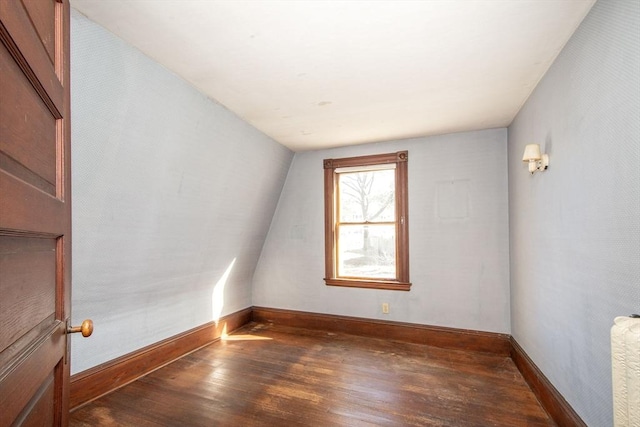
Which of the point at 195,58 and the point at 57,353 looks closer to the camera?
the point at 57,353

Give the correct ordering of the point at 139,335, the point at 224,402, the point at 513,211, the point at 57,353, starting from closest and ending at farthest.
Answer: the point at 57,353, the point at 224,402, the point at 139,335, the point at 513,211

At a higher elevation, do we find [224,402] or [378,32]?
[378,32]

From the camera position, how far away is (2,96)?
57 centimetres

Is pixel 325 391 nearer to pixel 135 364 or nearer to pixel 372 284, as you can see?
pixel 372 284

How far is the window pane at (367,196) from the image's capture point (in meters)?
3.69

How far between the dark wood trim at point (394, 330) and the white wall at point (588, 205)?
2.38ft

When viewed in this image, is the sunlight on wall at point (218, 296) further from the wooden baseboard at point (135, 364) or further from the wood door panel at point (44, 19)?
the wood door panel at point (44, 19)

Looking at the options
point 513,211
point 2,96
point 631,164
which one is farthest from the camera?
point 513,211

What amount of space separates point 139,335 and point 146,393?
0.51m

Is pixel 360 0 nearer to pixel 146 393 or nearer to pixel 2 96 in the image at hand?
pixel 2 96

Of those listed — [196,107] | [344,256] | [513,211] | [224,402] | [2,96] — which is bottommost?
[224,402]

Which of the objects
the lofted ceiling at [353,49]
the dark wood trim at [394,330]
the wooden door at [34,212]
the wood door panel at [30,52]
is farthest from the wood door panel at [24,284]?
the dark wood trim at [394,330]

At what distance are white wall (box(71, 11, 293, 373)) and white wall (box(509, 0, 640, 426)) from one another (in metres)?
2.32

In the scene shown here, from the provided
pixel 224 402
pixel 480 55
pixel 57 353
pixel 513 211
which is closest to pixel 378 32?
pixel 480 55
